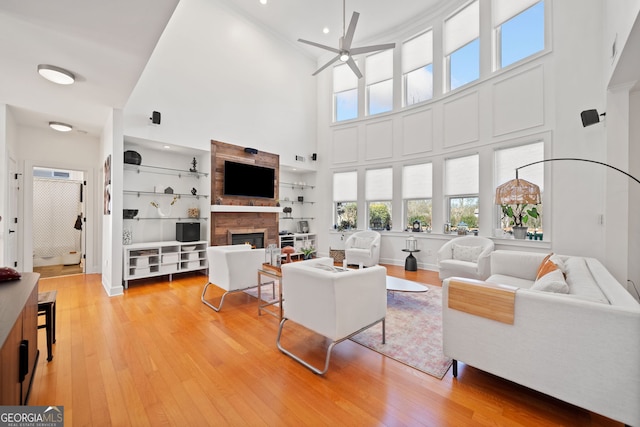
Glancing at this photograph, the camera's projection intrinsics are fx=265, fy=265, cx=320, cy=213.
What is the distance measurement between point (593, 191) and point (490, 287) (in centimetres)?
340

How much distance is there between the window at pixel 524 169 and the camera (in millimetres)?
4523

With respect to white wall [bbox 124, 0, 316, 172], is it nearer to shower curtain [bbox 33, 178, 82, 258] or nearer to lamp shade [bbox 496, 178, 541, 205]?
shower curtain [bbox 33, 178, 82, 258]

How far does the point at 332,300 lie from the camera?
79.9 inches

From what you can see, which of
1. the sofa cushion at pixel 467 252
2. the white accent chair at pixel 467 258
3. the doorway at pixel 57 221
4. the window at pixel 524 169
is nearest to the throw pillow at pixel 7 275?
the doorway at pixel 57 221

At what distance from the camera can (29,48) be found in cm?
249

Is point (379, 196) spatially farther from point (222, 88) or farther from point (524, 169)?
point (222, 88)

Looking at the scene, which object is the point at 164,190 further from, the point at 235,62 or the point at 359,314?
the point at 359,314

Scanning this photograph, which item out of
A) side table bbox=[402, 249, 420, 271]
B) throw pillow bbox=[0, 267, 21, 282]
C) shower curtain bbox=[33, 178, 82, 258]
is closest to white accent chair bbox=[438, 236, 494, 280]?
side table bbox=[402, 249, 420, 271]

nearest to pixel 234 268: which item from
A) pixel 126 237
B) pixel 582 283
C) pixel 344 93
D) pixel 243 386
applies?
Result: pixel 243 386

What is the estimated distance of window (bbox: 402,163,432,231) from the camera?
241 inches

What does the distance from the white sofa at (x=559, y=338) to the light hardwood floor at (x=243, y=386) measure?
0.25m

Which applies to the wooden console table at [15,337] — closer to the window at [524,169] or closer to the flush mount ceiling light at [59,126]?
the flush mount ceiling light at [59,126]

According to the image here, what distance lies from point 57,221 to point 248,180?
177 inches

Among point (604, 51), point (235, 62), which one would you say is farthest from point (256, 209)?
point (604, 51)
